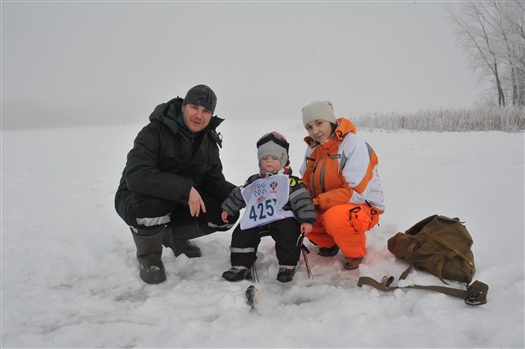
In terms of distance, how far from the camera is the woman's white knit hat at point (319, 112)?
2836 mm

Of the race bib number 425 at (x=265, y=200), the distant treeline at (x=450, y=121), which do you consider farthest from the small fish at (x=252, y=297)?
the distant treeline at (x=450, y=121)

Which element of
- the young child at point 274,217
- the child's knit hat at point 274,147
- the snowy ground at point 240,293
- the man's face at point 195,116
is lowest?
the snowy ground at point 240,293

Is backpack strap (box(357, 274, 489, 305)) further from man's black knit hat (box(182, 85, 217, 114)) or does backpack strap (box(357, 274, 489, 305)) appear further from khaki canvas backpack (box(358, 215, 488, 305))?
man's black knit hat (box(182, 85, 217, 114))

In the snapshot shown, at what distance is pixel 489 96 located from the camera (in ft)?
65.7

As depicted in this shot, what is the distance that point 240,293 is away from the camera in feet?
7.39

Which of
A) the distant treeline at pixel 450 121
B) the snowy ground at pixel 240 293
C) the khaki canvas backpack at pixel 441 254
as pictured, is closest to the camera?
the snowy ground at pixel 240 293

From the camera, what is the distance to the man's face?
2.77 m

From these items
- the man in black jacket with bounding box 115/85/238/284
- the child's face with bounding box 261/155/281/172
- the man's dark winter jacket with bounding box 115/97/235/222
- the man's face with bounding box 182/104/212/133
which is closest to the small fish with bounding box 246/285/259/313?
the man in black jacket with bounding box 115/85/238/284

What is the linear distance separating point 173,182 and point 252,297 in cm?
104

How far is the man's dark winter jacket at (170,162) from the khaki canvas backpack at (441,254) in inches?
61.5

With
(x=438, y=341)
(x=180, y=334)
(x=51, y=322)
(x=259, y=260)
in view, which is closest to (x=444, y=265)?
(x=438, y=341)

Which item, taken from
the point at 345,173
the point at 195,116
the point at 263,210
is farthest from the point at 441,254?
the point at 195,116

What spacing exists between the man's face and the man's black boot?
92 cm

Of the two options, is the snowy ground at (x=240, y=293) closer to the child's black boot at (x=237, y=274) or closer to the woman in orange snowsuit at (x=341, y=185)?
the child's black boot at (x=237, y=274)
